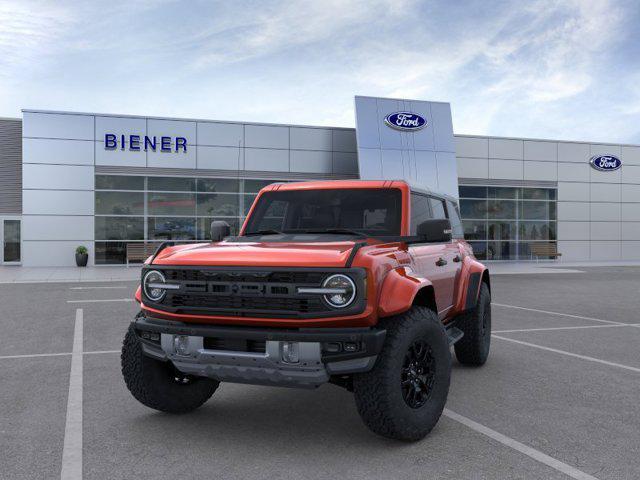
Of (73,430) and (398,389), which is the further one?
(73,430)

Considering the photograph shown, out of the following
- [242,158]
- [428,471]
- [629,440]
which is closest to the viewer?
[428,471]

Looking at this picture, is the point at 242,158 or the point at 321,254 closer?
the point at 321,254

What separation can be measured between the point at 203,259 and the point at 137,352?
961 mm

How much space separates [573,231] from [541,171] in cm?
376

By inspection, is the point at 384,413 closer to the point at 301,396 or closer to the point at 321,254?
the point at 321,254

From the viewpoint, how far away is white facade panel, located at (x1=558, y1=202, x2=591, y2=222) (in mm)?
31375

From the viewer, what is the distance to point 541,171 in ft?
101

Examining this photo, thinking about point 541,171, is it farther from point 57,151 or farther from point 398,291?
point 398,291

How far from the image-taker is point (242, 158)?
26406mm

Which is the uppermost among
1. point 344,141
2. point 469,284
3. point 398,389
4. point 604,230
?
point 344,141

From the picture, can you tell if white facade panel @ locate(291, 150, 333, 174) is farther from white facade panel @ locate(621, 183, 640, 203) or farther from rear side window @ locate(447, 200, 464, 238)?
rear side window @ locate(447, 200, 464, 238)

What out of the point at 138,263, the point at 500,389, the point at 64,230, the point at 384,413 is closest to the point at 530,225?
the point at 138,263

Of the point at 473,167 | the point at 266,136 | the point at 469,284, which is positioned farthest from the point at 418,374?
the point at 473,167

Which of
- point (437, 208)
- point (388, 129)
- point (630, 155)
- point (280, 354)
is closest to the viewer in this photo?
point (280, 354)
